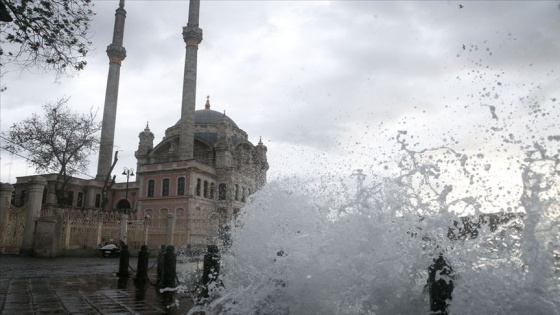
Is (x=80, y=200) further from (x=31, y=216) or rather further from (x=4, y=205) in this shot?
(x=31, y=216)

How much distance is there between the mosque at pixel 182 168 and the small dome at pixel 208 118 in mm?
230

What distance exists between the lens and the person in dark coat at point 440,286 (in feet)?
11.7

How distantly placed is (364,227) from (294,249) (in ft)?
3.05

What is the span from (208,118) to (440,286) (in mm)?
46798

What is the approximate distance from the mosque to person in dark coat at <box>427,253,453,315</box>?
28.4 metres

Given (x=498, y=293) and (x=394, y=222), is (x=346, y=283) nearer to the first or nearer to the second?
(x=394, y=222)

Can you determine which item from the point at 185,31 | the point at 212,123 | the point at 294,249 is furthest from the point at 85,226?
the point at 212,123

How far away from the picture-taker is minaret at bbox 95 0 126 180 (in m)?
39.1

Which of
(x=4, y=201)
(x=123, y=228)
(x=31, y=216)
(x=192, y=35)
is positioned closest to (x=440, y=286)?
(x=31, y=216)

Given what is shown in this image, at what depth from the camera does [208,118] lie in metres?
48.9

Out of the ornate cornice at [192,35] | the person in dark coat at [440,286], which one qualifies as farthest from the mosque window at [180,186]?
the person in dark coat at [440,286]

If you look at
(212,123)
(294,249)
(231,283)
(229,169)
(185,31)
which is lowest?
(231,283)

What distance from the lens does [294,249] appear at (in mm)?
5156

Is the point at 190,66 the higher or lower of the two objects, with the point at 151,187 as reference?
higher
